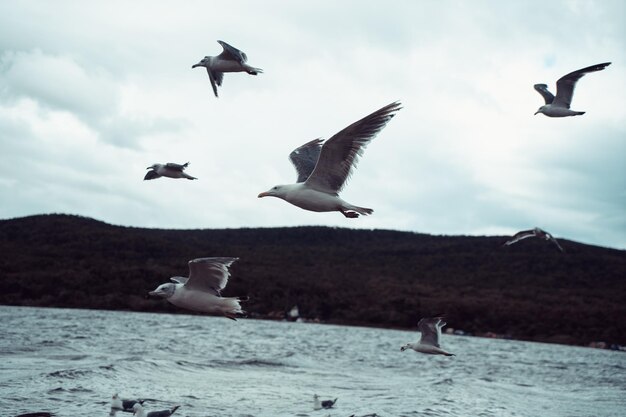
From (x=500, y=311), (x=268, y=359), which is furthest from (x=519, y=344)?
(x=268, y=359)

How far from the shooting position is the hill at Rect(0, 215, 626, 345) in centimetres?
4869

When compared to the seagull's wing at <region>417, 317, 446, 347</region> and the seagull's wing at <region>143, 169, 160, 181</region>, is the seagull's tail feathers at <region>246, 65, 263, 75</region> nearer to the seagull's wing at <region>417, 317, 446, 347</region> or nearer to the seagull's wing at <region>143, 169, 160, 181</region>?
the seagull's wing at <region>143, 169, 160, 181</region>

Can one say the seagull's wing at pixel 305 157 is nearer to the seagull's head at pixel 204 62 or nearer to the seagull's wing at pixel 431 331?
the seagull's head at pixel 204 62

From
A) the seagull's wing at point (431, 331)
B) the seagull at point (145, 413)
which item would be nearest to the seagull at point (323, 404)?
the seagull's wing at point (431, 331)

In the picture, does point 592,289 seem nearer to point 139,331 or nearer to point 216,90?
point 139,331

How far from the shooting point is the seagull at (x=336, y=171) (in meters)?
10.2

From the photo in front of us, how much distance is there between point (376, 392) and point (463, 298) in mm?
35721

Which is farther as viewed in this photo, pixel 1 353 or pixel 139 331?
pixel 139 331

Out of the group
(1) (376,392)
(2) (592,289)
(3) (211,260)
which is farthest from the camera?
(2) (592,289)

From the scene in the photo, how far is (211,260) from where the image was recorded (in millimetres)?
10367

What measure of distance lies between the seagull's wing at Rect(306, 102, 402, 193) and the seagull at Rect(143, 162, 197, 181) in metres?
3.37

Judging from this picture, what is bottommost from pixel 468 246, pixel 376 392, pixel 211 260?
pixel 376 392

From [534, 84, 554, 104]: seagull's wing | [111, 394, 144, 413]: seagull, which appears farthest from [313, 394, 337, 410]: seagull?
[534, 84, 554, 104]: seagull's wing

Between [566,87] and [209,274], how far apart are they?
9.23m
